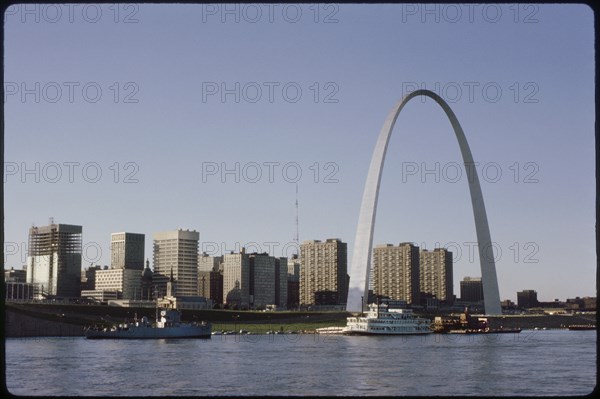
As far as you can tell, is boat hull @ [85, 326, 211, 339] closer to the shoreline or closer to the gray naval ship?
the gray naval ship

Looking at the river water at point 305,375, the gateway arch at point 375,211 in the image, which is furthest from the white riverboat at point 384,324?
the river water at point 305,375

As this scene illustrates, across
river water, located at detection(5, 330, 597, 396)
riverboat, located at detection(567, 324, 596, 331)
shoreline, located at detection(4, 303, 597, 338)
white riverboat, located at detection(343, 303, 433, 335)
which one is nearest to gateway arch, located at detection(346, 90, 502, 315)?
white riverboat, located at detection(343, 303, 433, 335)

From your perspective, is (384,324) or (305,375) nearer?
(305,375)

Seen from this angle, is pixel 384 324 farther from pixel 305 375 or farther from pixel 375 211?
pixel 305 375

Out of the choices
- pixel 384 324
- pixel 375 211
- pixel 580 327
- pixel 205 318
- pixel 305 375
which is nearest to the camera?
pixel 305 375

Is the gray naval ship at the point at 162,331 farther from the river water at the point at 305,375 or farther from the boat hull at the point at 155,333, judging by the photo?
the river water at the point at 305,375

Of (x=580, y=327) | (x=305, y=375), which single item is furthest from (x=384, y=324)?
(x=305, y=375)

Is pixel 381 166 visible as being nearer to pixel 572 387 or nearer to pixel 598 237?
pixel 572 387
